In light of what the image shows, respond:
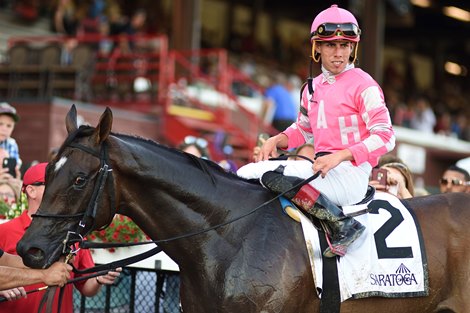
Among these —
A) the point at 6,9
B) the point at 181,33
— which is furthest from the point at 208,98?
the point at 6,9

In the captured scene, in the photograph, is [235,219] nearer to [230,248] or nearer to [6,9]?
[230,248]

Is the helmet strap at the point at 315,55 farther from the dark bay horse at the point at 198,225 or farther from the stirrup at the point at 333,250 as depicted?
the stirrup at the point at 333,250

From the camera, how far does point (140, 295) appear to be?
266 inches

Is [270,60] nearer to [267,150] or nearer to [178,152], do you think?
[267,150]

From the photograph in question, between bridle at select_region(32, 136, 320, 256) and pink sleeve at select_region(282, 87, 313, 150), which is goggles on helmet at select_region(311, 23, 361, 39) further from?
bridle at select_region(32, 136, 320, 256)

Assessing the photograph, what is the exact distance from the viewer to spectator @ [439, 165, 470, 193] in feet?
26.1

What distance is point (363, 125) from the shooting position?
Answer: 16.4ft

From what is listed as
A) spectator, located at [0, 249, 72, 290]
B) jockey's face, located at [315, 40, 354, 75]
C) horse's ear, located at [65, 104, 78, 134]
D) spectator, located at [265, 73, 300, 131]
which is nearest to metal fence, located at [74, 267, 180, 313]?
spectator, located at [0, 249, 72, 290]

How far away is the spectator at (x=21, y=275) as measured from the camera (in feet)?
15.2

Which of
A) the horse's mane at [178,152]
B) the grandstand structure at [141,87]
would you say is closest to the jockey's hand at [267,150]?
the horse's mane at [178,152]

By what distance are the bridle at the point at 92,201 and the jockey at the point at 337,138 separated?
85 cm

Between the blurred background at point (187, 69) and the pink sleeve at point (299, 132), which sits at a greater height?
the pink sleeve at point (299, 132)

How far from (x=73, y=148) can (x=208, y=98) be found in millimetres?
12689

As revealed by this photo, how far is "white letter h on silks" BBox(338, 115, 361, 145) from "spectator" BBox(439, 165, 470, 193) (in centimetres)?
310
